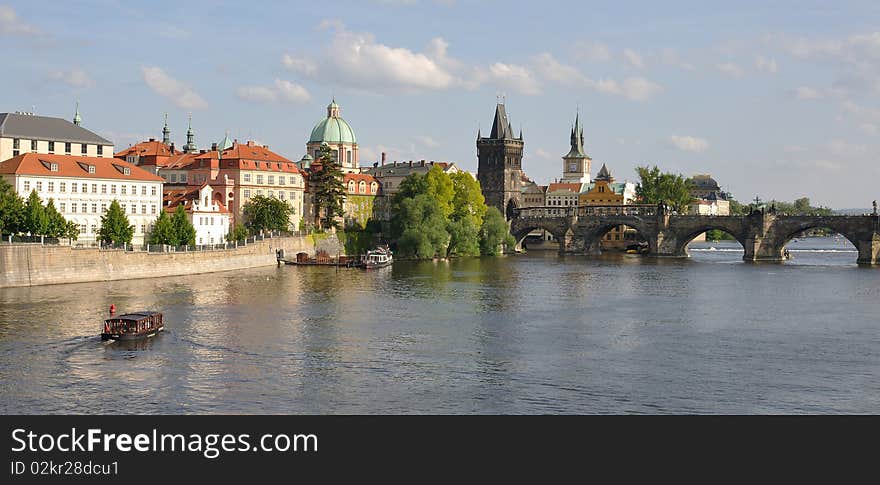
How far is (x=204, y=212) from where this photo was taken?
113m

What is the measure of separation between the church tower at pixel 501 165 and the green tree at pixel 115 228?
10010 centimetres

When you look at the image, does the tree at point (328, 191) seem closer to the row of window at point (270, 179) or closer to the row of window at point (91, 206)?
the row of window at point (270, 179)

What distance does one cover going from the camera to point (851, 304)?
7456 centimetres

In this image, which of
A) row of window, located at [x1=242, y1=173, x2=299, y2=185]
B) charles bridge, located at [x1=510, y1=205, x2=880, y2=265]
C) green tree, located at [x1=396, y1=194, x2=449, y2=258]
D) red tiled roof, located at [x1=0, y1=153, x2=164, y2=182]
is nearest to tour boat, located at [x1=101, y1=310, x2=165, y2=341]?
red tiled roof, located at [x1=0, y1=153, x2=164, y2=182]

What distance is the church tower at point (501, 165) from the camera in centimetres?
18650

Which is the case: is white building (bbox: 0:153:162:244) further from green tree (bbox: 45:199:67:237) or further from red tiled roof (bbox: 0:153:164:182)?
green tree (bbox: 45:199:67:237)

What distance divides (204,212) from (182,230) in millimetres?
15533

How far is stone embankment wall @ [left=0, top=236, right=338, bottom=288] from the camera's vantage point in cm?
7625

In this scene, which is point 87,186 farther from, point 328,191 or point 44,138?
point 328,191

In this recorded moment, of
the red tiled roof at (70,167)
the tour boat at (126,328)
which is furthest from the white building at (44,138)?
the tour boat at (126,328)

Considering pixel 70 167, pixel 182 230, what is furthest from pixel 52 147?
pixel 182 230

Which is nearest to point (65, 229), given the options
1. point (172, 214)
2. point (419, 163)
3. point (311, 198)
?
point (172, 214)
